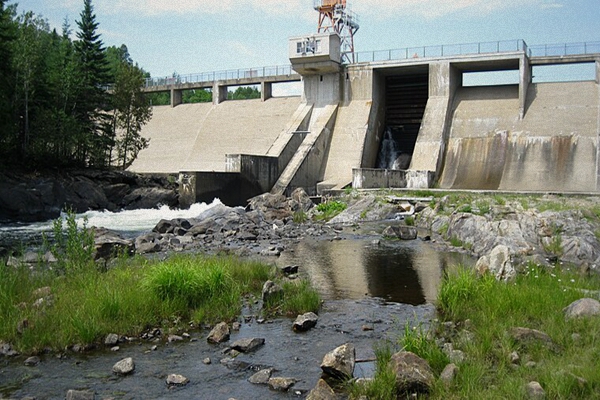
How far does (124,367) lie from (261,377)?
5.35 ft

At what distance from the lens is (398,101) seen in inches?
1449

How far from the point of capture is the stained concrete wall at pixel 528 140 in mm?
27844

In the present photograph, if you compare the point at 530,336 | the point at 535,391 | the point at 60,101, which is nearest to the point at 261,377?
the point at 535,391

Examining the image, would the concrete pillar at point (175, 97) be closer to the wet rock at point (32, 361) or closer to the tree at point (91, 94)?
the tree at point (91, 94)

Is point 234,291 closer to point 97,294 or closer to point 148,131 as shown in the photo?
point 97,294

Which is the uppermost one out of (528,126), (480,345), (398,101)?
(398,101)

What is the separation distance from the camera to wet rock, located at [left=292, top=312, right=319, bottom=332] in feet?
25.4

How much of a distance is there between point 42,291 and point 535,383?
277 inches

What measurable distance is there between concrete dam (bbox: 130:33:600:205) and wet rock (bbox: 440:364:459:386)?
70.4 ft

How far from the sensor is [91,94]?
3766 cm

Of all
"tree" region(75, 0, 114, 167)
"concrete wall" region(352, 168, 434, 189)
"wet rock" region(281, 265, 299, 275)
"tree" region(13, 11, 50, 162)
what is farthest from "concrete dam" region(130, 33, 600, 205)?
"wet rock" region(281, 265, 299, 275)

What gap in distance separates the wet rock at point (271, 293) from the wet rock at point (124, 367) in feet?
9.45

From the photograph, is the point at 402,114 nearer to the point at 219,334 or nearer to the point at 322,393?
the point at 219,334

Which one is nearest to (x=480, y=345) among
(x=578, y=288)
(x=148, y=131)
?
(x=578, y=288)
